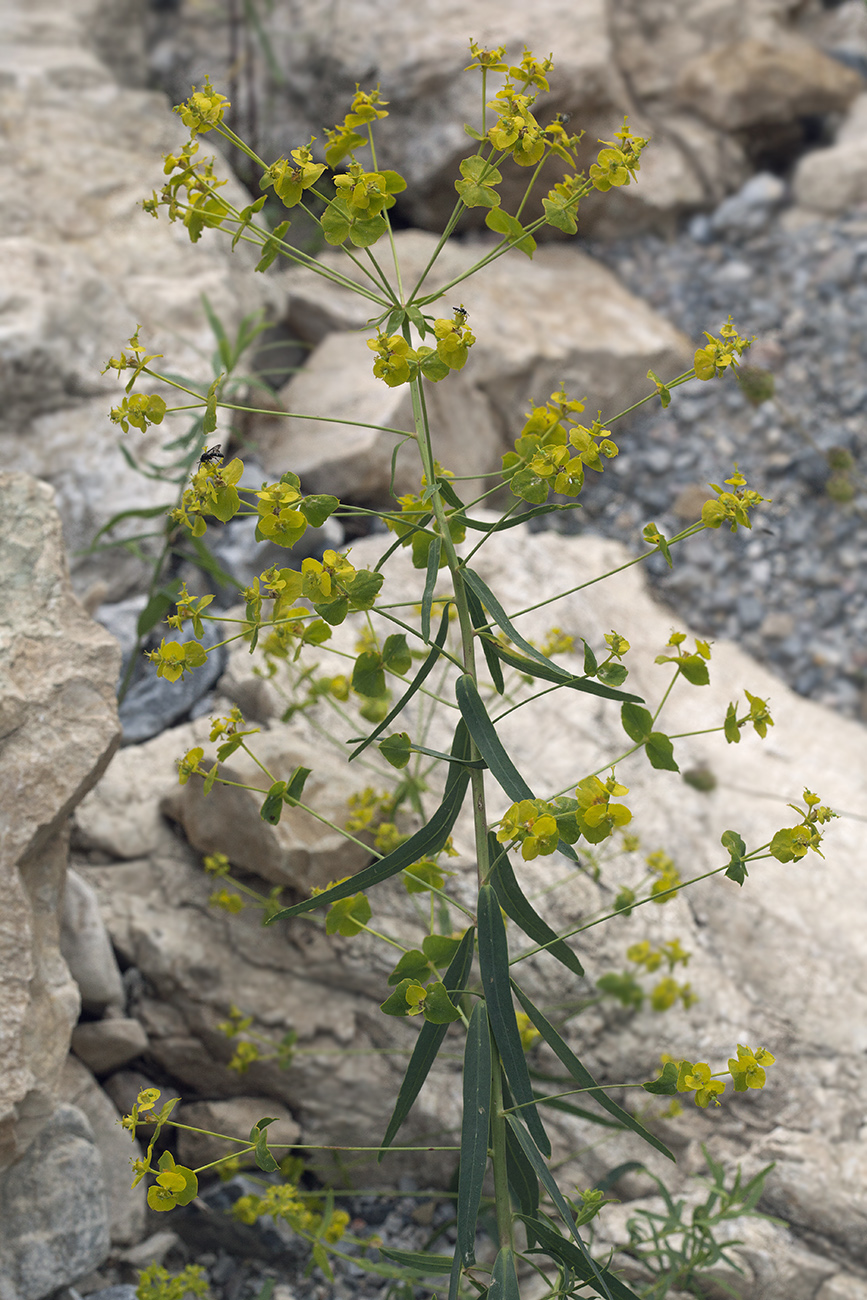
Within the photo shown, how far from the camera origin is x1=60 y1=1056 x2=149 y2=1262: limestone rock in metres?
1.45

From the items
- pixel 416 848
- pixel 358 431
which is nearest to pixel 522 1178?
pixel 416 848

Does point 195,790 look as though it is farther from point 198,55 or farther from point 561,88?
point 198,55

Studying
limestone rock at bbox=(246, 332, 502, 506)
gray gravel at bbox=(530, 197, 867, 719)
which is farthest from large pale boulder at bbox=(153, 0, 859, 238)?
limestone rock at bbox=(246, 332, 502, 506)

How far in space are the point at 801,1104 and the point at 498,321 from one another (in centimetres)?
203

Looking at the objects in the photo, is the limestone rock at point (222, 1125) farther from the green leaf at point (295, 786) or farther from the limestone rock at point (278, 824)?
the green leaf at point (295, 786)

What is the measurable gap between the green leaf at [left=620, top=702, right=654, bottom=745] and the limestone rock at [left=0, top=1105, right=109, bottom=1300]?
2.98ft

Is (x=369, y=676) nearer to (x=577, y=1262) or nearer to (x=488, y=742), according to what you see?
(x=488, y=742)

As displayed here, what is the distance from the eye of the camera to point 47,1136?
1359mm

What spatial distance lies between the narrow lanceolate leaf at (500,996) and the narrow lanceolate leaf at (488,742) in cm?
11

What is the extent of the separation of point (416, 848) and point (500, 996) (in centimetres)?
16

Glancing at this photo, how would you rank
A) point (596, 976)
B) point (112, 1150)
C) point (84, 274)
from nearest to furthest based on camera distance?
point (112, 1150), point (596, 976), point (84, 274)

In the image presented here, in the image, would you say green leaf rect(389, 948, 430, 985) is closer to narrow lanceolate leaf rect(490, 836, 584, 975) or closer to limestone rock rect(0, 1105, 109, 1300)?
narrow lanceolate leaf rect(490, 836, 584, 975)

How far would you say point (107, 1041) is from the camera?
1.51 metres

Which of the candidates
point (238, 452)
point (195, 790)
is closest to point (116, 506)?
point (238, 452)
